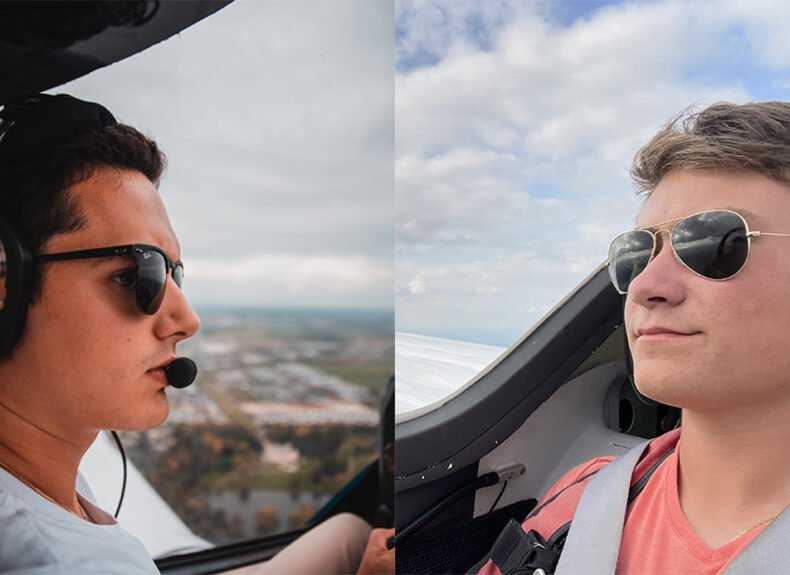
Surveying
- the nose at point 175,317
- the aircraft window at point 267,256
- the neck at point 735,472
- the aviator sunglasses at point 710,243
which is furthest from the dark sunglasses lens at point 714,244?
the nose at point 175,317

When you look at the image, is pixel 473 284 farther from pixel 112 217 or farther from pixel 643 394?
pixel 112 217

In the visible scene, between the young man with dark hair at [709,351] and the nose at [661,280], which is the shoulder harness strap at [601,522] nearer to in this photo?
the young man with dark hair at [709,351]

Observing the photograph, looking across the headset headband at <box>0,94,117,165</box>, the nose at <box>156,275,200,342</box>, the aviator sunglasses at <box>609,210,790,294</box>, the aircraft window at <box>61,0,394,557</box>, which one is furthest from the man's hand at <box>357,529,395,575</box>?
the headset headband at <box>0,94,117,165</box>

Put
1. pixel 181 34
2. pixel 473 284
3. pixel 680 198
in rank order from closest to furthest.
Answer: pixel 181 34, pixel 680 198, pixel 473 284

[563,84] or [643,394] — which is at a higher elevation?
[563,84]

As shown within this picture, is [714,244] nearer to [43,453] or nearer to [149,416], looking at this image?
[149,416]

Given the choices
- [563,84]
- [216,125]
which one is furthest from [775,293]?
[216,125]
